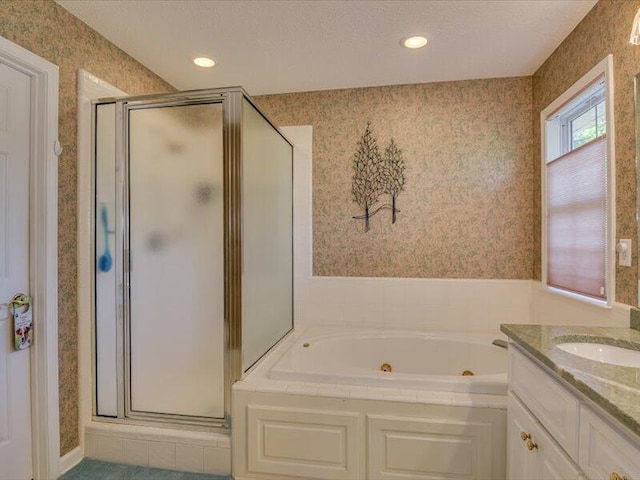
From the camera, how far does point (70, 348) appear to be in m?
1.82

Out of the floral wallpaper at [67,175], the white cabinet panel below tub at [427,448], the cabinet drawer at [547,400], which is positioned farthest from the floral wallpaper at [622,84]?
the floral wallpaper at [67,175]

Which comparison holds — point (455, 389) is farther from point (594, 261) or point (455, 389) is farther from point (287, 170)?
point (287, 170)

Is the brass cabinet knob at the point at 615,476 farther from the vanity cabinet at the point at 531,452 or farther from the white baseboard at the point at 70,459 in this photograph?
the white baseboard at the point at 70,459

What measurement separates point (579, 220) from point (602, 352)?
3.14 feet

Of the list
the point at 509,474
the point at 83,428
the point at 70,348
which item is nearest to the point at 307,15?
the point at 70,348

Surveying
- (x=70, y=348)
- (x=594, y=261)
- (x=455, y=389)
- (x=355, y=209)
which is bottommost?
(x=455, y=389)

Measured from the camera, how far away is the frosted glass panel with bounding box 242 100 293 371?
1.89 metres

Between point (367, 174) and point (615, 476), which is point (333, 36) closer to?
point (367, 174)

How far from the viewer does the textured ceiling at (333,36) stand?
5.89ft

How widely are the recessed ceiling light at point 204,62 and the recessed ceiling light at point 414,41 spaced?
123 centimetres

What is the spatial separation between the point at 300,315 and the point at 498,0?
2328 mm

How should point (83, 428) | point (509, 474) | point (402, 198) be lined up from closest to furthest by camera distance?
point (509, 474) → point (83, 428) → point (402, 198)

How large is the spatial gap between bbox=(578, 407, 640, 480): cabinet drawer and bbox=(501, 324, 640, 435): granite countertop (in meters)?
0.06

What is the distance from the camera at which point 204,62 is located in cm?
234
